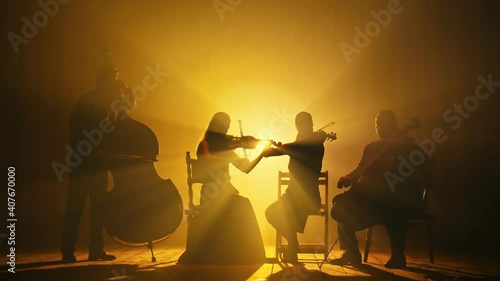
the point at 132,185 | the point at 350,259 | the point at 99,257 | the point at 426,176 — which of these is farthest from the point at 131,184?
the point at 426,176

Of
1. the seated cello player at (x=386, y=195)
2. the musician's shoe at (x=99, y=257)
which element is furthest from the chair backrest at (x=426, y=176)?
the musician's shoe at (x=99, y=257)

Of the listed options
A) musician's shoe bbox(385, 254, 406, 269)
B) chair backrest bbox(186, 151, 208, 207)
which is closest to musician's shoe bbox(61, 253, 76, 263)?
chair backrest bbox(186, 151, 208, 207)

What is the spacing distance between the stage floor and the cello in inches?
14.9

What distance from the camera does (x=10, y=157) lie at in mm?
7848

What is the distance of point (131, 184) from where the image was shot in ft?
15.3

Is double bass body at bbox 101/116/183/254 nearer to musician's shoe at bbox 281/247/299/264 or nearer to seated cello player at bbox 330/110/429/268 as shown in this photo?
musician's shoe at bbox 281/247/299/264

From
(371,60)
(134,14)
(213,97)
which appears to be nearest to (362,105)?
(371,60)

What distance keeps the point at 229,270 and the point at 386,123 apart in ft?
6.43

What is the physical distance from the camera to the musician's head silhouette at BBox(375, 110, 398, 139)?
498 cm

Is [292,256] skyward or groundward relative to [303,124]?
groundward

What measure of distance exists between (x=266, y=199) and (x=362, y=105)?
1.92 meters

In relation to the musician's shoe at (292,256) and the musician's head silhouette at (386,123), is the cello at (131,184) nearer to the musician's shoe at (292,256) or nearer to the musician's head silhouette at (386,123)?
the musician's shoe at (292,256)

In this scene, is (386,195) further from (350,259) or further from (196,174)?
(196,174)

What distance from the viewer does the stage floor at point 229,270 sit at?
4102 mm
